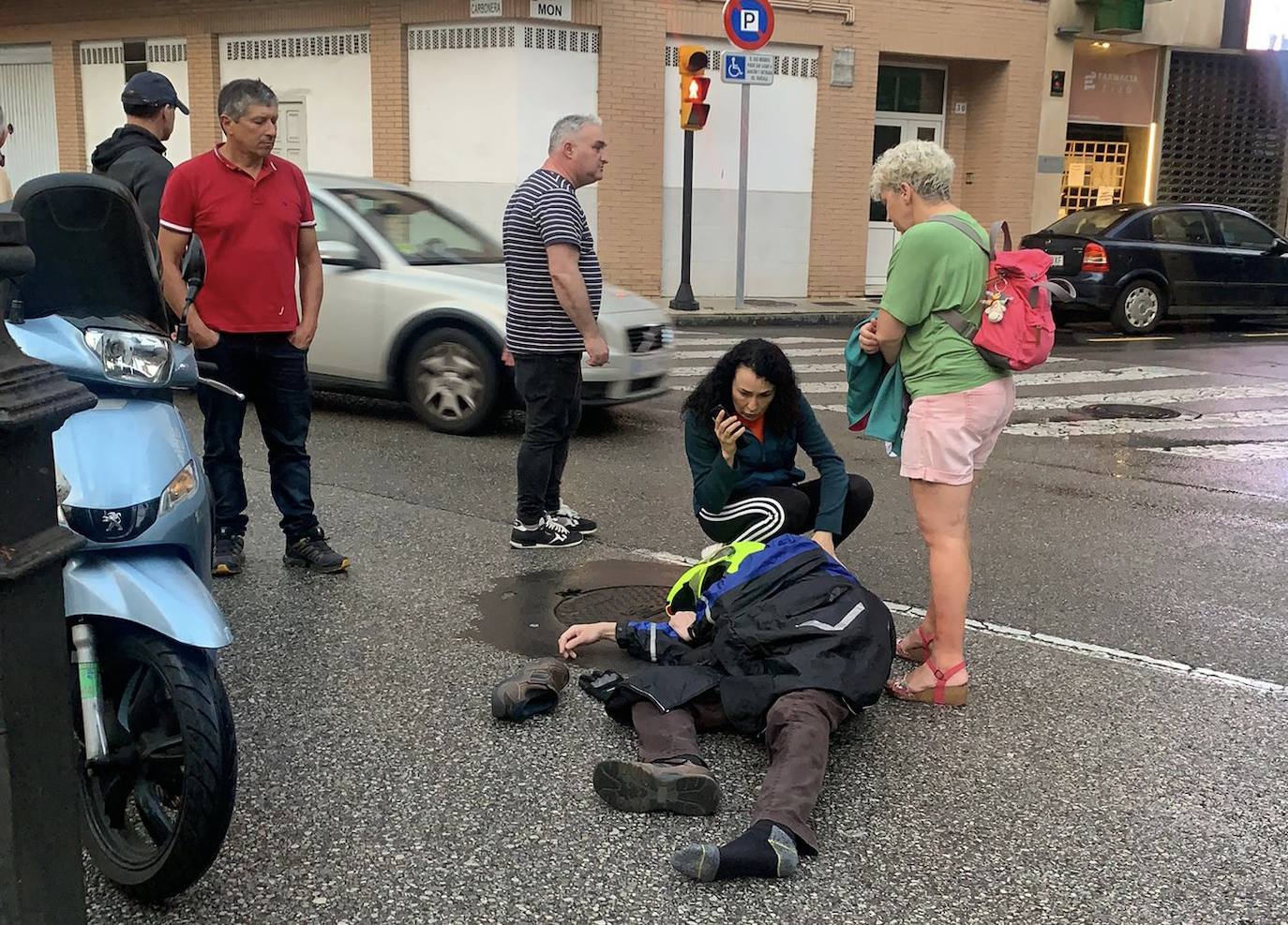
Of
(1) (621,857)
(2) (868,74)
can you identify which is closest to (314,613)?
(1) (621,857)

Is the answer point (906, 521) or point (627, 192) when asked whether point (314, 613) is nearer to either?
point (906, 521)

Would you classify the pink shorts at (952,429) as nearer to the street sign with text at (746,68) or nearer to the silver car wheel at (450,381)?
the silver car wheel at (450,381)

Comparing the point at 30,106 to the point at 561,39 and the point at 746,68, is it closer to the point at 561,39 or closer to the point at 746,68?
the point at 561,39

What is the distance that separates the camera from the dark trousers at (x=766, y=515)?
175 inches

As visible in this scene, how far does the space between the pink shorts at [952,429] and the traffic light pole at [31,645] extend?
8.88 feet

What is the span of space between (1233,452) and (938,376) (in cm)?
556

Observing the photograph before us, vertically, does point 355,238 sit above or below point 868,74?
below

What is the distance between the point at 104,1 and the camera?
742 inches

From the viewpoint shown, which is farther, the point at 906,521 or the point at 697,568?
the point at 906,521

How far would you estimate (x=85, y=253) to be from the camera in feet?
10.7

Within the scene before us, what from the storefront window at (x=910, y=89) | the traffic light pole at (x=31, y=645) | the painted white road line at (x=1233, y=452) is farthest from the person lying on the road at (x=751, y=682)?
the storefront window at (x=910, y=89)

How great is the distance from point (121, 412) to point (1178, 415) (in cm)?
898

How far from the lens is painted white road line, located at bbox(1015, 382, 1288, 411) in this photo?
34.5 feet

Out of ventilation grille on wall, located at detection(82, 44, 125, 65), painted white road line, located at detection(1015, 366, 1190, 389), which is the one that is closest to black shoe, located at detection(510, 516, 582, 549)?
painted white road line, located at detection(1015, 366, 1190, 389)
